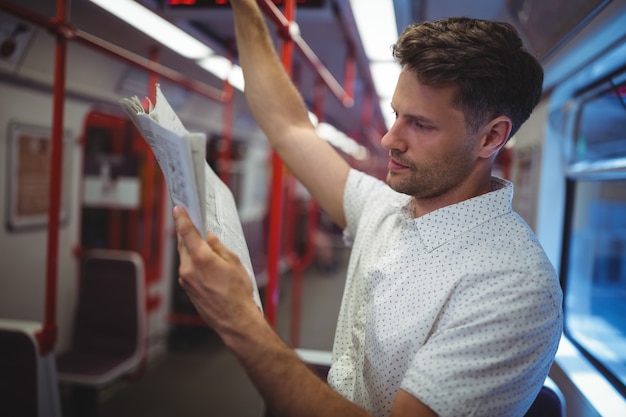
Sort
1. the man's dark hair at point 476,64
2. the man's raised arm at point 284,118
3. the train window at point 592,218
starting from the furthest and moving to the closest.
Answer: the train window at point 592,218, the man's raised arm at point 284,118, the man's dark hair at point 476,64

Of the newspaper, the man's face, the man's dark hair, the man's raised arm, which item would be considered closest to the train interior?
the man's raised arm

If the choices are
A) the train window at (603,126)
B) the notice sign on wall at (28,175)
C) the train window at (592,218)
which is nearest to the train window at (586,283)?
the train window at (592,218)

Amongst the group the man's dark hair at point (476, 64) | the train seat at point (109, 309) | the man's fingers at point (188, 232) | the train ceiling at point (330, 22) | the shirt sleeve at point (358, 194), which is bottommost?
the train seat at point (109, 309)

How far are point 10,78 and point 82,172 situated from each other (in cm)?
104

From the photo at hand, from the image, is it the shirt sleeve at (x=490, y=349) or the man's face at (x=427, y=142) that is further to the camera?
the man's face at (x=427, y=142)

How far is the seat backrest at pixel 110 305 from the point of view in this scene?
3682 millimetres

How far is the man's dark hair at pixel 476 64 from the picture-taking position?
3.59 ft

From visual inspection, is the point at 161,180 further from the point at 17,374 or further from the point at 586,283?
the point at 586,283

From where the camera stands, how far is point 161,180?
4.91m

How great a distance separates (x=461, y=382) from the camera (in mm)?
920

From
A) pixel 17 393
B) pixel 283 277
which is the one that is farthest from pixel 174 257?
pixel 283 277

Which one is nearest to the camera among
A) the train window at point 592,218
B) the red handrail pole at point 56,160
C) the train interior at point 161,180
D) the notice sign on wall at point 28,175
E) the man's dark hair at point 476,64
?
the man's dark hair at point 476,64

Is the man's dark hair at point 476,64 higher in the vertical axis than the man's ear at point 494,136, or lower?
higher

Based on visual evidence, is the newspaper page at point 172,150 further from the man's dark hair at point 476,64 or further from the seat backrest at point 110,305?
the seat backrest at point 110,305
